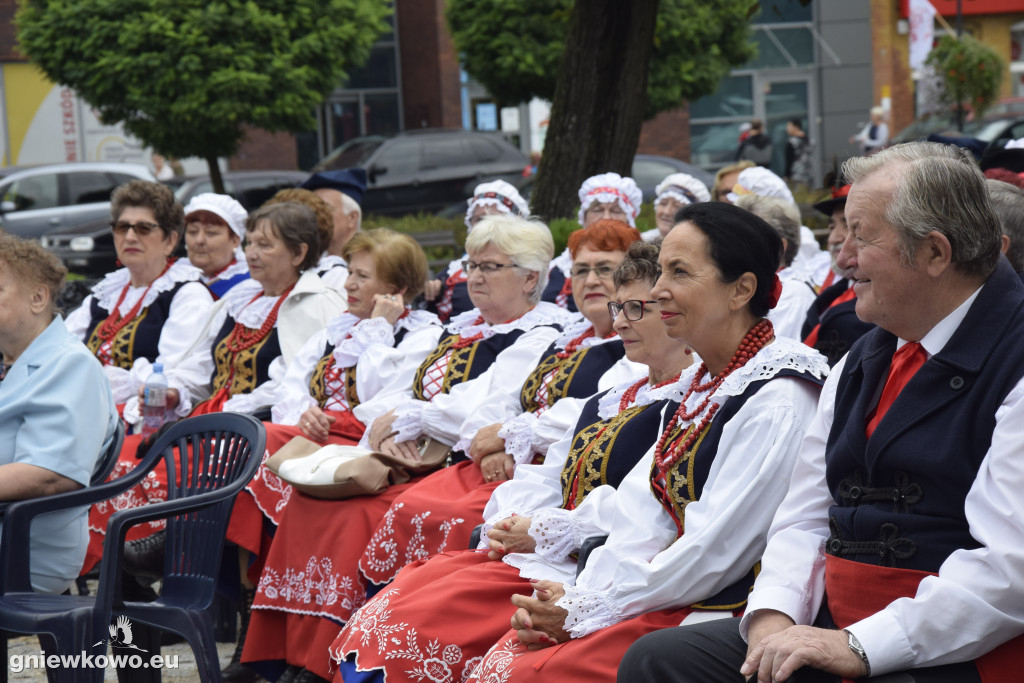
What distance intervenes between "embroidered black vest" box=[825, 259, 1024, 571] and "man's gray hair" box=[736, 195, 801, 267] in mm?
2854

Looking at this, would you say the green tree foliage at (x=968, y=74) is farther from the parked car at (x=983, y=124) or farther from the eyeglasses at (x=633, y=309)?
the eyeglasses at (x=633, y=309)

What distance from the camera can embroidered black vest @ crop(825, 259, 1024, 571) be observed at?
98.1 inches

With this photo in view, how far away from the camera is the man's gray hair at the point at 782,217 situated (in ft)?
17.9

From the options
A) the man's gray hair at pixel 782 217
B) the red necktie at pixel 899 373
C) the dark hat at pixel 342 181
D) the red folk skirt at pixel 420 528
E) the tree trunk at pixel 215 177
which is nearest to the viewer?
the red necktie at pixel 899 373

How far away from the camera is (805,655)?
8.13 feet

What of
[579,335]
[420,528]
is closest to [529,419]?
[579,335]

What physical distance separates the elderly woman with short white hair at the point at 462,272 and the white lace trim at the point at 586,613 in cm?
323

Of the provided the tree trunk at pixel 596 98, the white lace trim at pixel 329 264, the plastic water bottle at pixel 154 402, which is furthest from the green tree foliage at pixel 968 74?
the plastic water bottle at pixel 154 402

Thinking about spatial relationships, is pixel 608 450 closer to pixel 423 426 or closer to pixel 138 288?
pixel 423 426

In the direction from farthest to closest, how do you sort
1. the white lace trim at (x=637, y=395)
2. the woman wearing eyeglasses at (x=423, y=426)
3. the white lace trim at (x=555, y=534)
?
the woman wearing eyeglasses at (x=423, y=426)
the white lace trim at (x=555, y=534)
the white lace trim at (x=637, y=395)

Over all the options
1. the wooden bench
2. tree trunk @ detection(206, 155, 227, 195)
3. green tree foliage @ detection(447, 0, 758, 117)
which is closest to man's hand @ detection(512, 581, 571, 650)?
the wooden bench

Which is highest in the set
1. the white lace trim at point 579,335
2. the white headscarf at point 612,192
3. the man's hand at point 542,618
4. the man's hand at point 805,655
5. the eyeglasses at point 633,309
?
the white headscarf at point 612,192

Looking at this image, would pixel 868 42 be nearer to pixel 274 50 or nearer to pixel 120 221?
pixel 274 50

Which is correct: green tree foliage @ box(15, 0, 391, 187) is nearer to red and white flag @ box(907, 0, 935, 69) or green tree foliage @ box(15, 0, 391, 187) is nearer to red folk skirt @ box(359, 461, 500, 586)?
red folk skirt @ box(359, 461, 500, 586)
